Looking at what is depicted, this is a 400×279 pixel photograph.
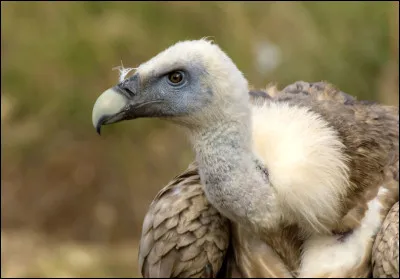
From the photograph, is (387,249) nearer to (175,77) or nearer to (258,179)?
(258,179)

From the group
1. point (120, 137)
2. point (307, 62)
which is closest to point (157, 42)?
point (120, 137)

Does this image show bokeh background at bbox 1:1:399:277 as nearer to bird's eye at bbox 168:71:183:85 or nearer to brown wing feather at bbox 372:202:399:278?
brown wing feather at bbox 372:202:399:278

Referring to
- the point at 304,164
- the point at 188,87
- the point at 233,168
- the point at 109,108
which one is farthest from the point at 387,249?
the point at 109,108

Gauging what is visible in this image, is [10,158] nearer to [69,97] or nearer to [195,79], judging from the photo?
[69,97]

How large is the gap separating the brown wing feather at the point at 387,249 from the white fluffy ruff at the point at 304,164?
151 millimetres

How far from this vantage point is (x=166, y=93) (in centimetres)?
214

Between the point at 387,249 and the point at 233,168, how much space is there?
1.70 ft

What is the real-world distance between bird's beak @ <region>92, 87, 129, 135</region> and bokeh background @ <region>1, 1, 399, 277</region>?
258cm

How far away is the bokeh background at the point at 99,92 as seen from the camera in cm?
480

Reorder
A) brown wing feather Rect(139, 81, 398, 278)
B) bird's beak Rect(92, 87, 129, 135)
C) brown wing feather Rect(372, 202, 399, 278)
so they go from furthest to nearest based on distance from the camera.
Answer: brown wing feather Rect(139, 81, 398, 278) < brown wing feather Rect(372, 202, 399, 278) < bird's beak Rect(92, 87, 129, 135)

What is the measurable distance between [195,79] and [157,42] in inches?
108

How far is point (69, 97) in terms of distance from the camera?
15.8ft

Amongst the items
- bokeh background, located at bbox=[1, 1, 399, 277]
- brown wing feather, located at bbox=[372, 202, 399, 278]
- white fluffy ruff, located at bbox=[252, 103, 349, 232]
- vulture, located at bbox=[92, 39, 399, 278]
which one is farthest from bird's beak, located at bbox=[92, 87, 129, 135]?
bokeh background, located at bbox=[1, 1, 399, 277]

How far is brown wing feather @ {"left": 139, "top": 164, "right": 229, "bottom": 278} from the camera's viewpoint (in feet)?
7.78
